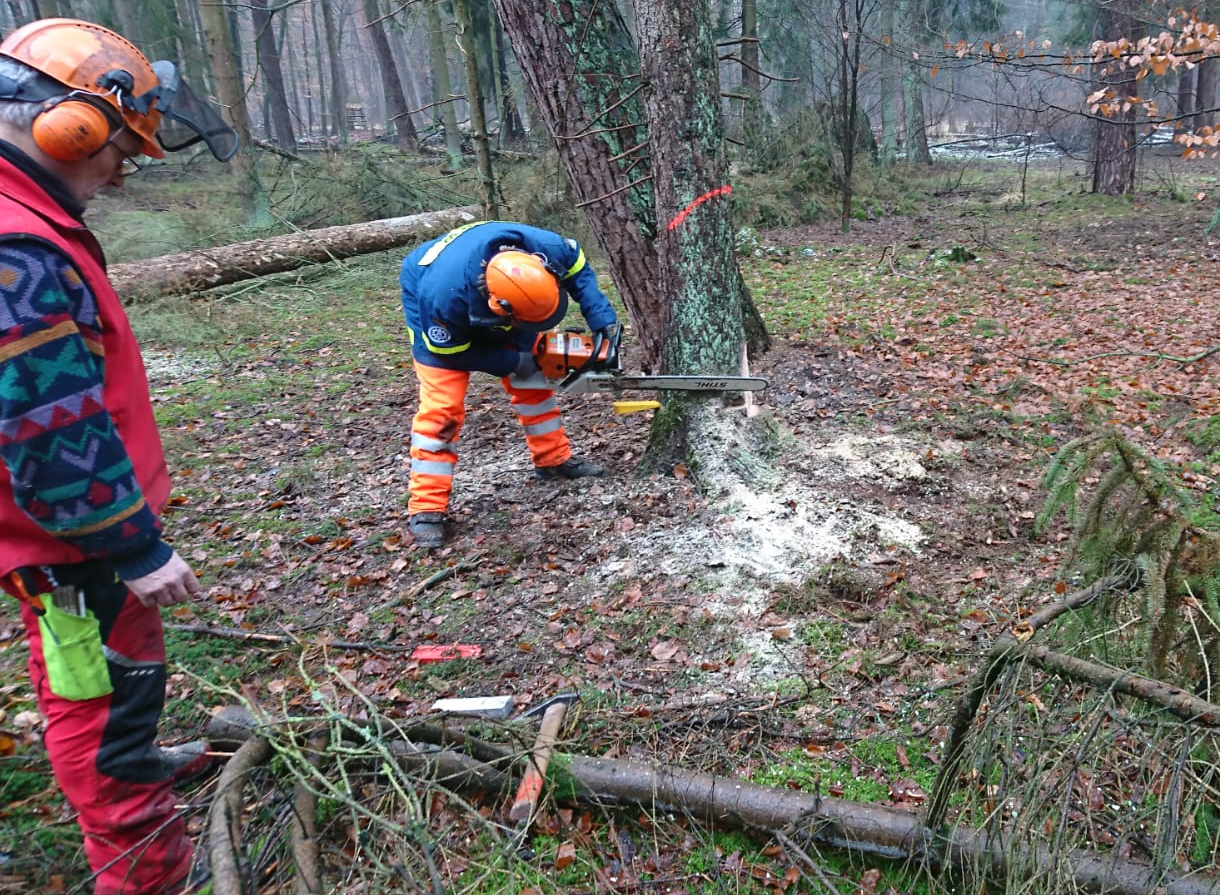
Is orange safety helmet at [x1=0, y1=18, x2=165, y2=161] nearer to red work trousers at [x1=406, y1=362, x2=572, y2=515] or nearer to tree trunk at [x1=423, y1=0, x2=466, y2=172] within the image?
red work trousers at [x1=406, y1=362, x2=572, y2=515]

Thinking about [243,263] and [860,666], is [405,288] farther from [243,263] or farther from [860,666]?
[243,263]

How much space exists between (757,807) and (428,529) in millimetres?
2512

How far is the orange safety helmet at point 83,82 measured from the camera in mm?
1886

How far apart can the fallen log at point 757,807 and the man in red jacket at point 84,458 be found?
392 millimetres

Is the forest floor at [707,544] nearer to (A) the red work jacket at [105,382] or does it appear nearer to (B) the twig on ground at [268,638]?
(B) the twig on ground at [268,638]

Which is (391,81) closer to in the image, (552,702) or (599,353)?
(599,353)

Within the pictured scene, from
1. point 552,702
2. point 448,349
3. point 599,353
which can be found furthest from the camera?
point 599,353

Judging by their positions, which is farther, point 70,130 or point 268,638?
point 268,638

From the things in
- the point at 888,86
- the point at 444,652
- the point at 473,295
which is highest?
the point at 888,86

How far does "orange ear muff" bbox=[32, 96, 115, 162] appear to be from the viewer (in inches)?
73.5

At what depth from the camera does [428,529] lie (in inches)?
164

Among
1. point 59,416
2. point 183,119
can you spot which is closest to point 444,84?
point 183,119

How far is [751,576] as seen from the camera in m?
3.49

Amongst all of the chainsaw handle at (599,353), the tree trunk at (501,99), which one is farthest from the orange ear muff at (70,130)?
the tree trunk at (501,99)
